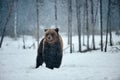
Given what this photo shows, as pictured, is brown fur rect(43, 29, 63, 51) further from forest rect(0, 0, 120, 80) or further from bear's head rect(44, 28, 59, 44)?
forest rect(0, 0, 120, 80)

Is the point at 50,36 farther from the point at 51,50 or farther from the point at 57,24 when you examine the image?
the point at 57,24

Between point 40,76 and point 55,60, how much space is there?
1.22 metres

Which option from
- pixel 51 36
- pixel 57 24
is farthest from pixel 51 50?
pixel 57 24

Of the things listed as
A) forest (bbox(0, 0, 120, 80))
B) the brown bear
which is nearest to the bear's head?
the brown bear

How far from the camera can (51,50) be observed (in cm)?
596

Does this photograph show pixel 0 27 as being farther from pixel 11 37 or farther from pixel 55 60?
pixel 55 60

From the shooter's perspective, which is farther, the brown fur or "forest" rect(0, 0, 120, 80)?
"forest" rect(0, 0, 120, 80)

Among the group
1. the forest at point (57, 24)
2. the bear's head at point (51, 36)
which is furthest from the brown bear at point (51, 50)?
the forest at point (57, 24)

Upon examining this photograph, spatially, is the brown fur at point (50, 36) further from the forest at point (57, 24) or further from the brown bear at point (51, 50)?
the forest at point (57, 24)

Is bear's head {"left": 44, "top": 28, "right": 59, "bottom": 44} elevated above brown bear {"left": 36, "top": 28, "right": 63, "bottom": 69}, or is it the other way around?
bear's head {"left": 44, "top": 28, "right": 59, "bottom": 44}

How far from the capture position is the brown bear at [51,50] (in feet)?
19.4

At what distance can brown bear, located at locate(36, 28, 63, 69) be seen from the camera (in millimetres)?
5898

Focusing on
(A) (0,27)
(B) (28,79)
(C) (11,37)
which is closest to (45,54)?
(B) (28,79)

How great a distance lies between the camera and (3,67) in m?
5.41
